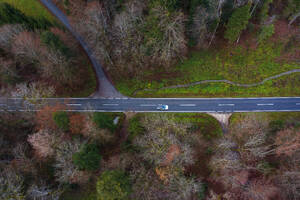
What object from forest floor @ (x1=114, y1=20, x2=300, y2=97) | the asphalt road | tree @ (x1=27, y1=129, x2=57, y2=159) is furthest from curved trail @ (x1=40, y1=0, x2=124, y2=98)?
tree @ (x1=27, y1=129, x2=57, y2=159)

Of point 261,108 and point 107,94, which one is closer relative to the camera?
point 261,108

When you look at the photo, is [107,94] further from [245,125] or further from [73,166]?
[245,125]

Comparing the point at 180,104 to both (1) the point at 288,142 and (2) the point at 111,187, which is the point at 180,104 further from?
(2) the point at 111,187

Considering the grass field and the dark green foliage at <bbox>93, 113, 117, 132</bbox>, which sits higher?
the grass field

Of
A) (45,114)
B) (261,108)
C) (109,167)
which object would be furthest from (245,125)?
(45,114)

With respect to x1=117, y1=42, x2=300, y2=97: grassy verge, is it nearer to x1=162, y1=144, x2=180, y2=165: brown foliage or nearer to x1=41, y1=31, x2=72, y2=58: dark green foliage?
x1=41, y1=31, x2=72, y2=58: dark green foliage

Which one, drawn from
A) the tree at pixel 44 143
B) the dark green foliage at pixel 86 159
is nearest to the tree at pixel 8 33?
the tree at pixel 44 143
